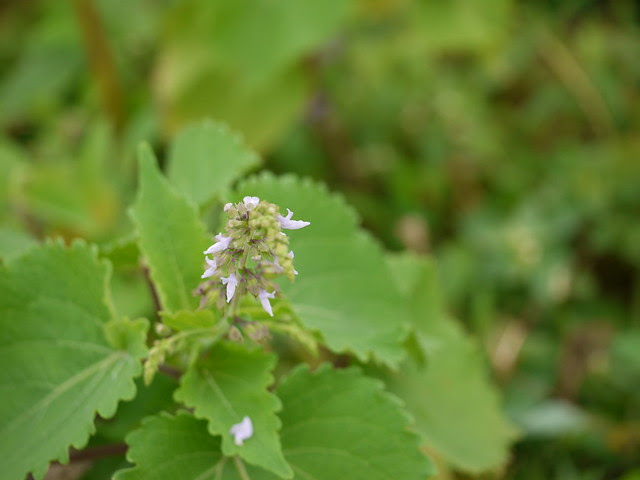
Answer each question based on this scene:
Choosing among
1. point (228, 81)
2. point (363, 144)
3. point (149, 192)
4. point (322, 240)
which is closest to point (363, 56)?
point (363, 144)

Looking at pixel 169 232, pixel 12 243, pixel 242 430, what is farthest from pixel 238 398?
pixel 12 243

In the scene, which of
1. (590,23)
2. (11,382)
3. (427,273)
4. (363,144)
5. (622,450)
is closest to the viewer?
(11,382)

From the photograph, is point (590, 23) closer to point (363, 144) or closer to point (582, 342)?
point (363, 144)

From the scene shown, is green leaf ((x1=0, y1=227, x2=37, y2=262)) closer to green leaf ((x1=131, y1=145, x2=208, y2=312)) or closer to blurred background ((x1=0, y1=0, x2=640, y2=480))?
green leaf ((x1=131, y1=145, x2=208, y2=312))

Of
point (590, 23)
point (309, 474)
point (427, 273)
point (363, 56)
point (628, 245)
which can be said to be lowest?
point (309, 474)

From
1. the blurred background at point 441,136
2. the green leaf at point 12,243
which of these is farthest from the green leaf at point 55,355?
the blurred background at point 441,136

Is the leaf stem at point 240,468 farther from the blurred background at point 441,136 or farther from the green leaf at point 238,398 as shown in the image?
the blurred background at point 441,136
